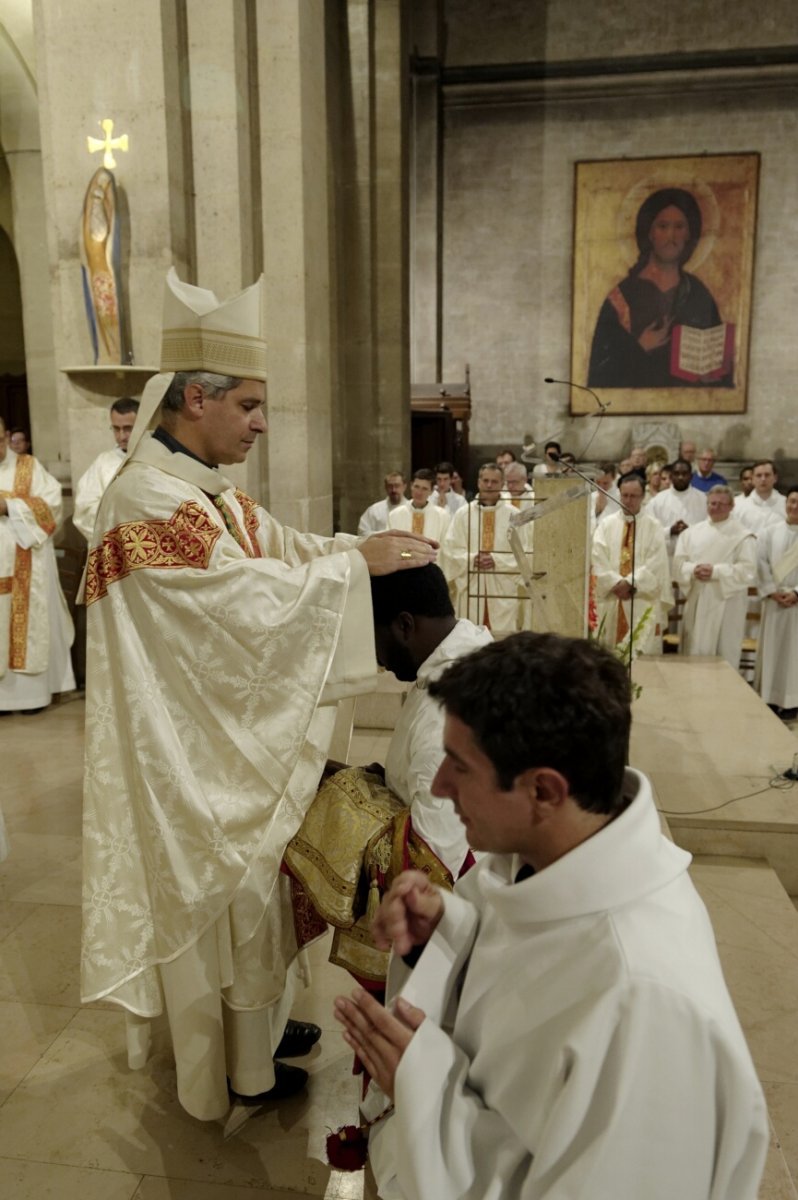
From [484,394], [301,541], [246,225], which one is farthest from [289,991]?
[484,394]

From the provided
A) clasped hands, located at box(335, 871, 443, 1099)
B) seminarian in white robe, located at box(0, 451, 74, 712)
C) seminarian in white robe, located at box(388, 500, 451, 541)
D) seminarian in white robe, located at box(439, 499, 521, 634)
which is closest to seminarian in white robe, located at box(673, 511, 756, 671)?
seminarian in white robe, located at box(439, 499, 521, 634)

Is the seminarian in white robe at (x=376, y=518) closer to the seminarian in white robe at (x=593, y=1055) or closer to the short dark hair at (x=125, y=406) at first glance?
the short dark hair at (x=125, y=406)

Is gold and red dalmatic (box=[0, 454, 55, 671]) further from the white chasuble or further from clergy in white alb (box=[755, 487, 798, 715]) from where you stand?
clergy in white alb (box=[755, 487, 798, 715])

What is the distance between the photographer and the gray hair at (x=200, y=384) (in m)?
2.44

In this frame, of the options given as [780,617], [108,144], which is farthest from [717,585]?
[108,144]

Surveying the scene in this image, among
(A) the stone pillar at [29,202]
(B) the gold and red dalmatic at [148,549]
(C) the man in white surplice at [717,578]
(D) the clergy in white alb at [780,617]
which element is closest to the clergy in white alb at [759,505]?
(C) the man in white surplice at [717,578]

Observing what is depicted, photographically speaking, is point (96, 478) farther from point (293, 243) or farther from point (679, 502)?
point (679, 502)

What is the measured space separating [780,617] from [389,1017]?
23.4 ft

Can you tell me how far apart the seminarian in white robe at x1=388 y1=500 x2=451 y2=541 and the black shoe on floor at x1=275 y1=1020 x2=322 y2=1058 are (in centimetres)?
647

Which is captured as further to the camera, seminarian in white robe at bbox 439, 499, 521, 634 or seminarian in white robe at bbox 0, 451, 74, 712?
seminarian in white robe at bbox 439, 499, 521, 634

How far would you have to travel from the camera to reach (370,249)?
36.6 feet

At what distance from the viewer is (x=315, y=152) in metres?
6.45

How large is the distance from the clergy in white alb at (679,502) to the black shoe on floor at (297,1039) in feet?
25.7

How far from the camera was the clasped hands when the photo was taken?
3.91 feet
